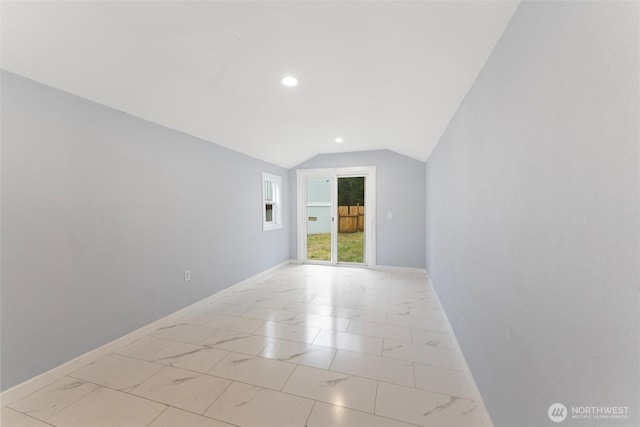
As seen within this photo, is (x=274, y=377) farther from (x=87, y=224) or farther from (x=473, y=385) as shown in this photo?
(x=87, y=224)

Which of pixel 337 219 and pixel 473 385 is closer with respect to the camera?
pixel 473 385

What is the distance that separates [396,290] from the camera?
382cm

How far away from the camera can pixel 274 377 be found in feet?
5.97

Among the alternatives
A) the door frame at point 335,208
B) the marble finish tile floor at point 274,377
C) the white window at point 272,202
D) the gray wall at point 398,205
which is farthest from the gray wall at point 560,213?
the white window at point 272,202

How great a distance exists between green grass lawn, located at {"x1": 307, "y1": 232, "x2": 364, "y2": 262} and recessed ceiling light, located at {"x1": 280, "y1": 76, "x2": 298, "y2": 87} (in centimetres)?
374

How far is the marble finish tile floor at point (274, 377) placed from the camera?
148 cm

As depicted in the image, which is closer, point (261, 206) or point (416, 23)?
point (416, 23)

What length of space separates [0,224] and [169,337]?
1.53m

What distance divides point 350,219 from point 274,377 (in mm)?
4212

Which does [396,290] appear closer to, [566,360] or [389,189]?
[389,189]

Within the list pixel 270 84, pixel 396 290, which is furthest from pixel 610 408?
pixel 396 290

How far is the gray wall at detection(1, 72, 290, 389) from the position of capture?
1632 millimetres

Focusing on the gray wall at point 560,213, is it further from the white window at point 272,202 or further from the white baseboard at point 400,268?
the white window at point 272,202

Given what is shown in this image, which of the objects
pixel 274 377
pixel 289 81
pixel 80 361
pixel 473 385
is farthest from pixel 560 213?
pixel 80 361
